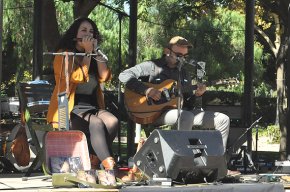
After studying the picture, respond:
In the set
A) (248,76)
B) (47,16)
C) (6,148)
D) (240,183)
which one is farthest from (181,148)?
(47,16)

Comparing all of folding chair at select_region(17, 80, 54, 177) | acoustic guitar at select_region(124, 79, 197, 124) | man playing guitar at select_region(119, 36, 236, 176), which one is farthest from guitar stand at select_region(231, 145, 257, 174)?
folding chair at select_region(17, 80, 54, 177)

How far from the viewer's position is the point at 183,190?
457 cm

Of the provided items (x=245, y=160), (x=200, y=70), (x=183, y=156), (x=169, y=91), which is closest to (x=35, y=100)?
(x=169, y=91)

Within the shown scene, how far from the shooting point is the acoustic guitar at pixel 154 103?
5.66 metres

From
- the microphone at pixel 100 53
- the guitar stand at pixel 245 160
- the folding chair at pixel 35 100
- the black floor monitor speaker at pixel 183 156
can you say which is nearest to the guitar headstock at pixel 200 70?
the black floor monitor speaker at pixel 183 156

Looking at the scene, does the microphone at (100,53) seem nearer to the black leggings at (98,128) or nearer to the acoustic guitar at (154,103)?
the black leggings at (98,128)

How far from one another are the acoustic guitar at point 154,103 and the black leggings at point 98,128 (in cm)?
56

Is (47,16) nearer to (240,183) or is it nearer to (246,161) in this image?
(246,161)

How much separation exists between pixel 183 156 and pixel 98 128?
0.73m

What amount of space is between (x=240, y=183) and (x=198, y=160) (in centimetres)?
41

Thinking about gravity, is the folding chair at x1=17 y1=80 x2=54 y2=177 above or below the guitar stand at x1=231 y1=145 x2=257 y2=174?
above

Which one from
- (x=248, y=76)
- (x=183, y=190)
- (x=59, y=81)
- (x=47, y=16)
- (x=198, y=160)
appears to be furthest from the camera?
(x=47, y=16)

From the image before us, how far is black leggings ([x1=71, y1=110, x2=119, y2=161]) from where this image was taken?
5.02m

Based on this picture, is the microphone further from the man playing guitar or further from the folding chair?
the folding chair
